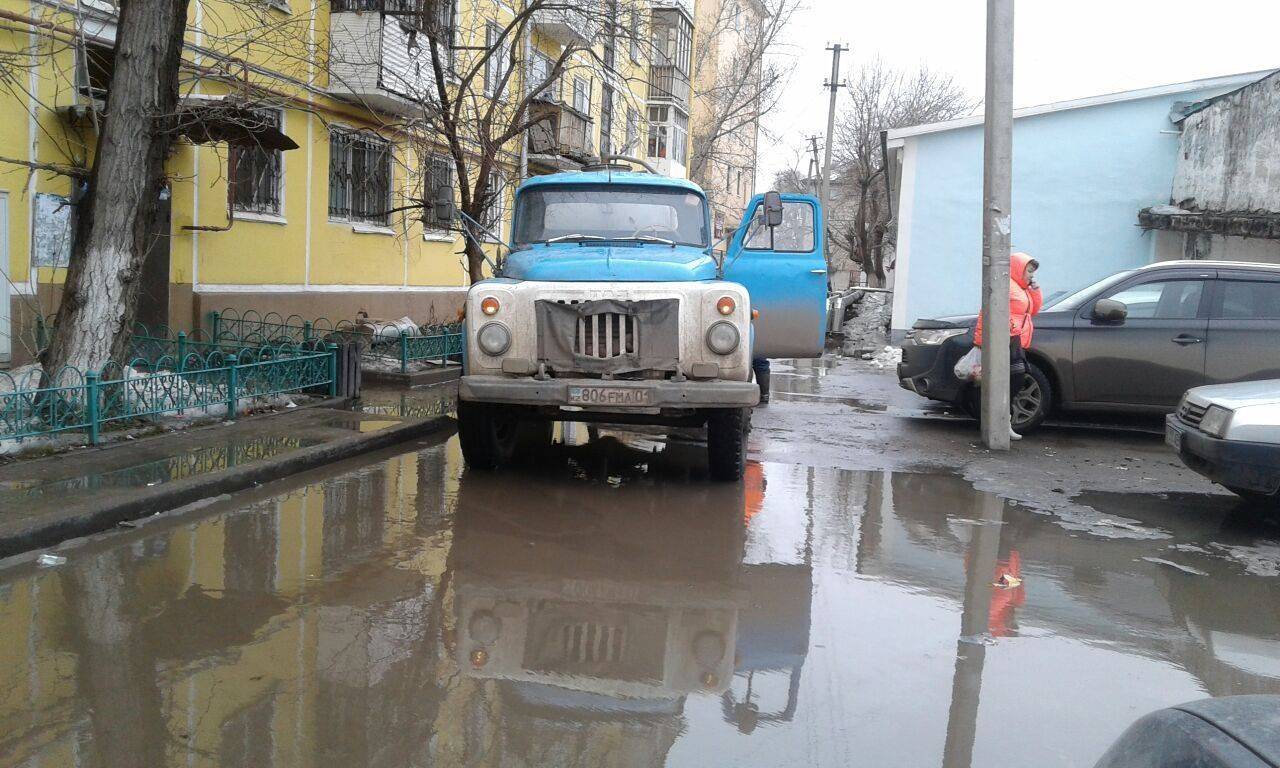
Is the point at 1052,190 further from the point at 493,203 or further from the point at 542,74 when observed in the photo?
the point at 493,203

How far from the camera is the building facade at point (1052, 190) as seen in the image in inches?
795

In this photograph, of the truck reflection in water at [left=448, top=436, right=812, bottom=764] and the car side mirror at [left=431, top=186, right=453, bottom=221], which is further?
the car side mirror at [left=431, top=186, right=453, bottom=221]

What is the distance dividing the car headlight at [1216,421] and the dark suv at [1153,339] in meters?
3.48

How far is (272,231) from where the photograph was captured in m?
15.1

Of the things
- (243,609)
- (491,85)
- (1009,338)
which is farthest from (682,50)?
(243,609)

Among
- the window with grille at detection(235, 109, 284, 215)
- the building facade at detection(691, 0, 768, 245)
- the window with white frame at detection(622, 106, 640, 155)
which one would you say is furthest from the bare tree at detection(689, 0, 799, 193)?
the window with grille at detection(235, 109, 284, 215)

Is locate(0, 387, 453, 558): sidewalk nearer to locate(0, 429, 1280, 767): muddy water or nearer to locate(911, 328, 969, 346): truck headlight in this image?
locate(0, 429, 1280, 767): muddy water

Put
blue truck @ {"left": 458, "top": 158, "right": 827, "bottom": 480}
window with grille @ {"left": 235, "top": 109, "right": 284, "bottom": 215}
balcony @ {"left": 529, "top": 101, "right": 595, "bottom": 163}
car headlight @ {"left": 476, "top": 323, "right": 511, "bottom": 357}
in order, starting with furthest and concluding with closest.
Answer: balcony @ {"left": 529, "top": 101, "right": 595, "bottom": 163} < window with grille @ {"left": 235, "top": 109, "right": 284, "bottom": 215} < car headlight @ {"left": 476, "top": 323, "right": 511, "bottom": 357} < blue truck @ {"left": 458, "top": 158, "right": 827, "bottom": 480}

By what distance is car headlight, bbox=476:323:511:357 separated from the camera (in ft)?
23.8

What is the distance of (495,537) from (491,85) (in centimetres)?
1574

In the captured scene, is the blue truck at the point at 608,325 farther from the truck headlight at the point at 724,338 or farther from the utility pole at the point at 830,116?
the utility pole at the point at 830,116

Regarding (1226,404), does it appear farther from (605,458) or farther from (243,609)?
(243,609)

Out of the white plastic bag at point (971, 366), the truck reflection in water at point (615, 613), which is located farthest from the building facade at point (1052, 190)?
the truck reflection in water at point (615, 613)

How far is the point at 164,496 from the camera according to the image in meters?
6.55
